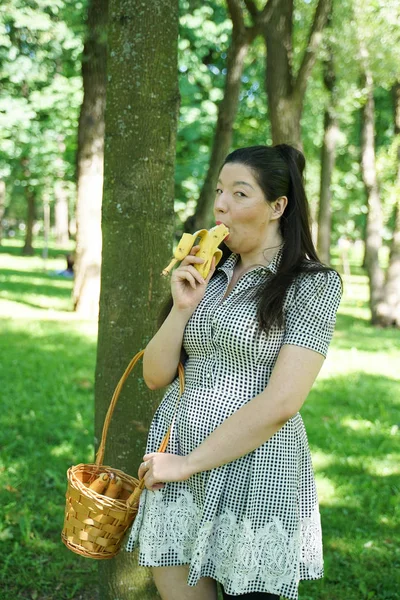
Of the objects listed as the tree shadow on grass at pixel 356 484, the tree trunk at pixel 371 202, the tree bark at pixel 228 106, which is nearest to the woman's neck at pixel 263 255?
the tree shadow on grass at pixel 356 484

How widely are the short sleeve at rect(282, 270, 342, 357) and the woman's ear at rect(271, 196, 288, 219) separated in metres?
0.29

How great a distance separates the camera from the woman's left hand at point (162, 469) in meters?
2.31

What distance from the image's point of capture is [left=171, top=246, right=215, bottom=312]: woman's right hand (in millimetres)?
2436

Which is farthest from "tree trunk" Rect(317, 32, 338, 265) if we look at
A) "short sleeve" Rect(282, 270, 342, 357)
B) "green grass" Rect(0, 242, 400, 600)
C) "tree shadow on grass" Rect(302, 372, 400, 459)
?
"short sleeve" Rect(282, 270, 342, 357)

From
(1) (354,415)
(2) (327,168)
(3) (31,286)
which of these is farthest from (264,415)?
(3) (31,286)

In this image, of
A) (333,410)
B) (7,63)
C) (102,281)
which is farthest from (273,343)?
(7,63)

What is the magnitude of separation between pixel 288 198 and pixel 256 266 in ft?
0.85

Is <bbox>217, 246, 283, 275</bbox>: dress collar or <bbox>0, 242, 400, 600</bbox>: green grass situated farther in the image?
<bbox>0, 242, 400, 600</bbox>: green grass

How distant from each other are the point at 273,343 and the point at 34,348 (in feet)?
26.0

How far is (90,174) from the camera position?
42.1ft

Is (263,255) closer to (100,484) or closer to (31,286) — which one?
(100,484)

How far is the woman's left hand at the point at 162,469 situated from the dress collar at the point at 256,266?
25.5 inches

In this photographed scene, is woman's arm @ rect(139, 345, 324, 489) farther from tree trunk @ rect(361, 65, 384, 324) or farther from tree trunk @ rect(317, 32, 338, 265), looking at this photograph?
tree trunk @ rect(361, 65, 384, 324)

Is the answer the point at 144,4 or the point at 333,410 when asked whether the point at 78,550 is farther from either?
the point at 333,410
